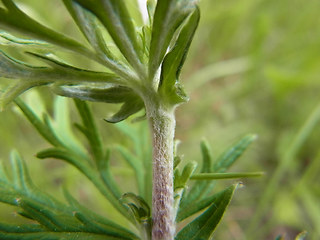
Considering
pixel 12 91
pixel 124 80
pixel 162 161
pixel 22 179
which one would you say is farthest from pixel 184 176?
pixel 22 179

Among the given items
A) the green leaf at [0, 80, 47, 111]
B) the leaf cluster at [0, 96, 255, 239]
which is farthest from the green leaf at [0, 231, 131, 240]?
the green leaf at [0, 80, 47, 111]

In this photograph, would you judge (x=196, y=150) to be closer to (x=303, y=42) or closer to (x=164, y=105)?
(x=303, y=42)

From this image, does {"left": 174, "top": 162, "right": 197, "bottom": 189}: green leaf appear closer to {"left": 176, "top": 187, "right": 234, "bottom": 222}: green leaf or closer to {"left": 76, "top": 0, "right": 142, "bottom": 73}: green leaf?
{"left": 176, "top": 187, "right": 234, "bottom": 222}: green leaf

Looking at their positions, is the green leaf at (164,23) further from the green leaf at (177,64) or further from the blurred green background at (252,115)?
the blurred green background at (252,115)

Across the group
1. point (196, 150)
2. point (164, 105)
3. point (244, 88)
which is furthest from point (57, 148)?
point (244, 88)

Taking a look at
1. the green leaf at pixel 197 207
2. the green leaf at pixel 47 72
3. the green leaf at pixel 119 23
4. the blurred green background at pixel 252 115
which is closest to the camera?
the green leaf at pixel 119 23

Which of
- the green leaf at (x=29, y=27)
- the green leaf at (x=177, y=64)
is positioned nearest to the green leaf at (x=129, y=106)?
the green leaf at (x=177, y=64)
